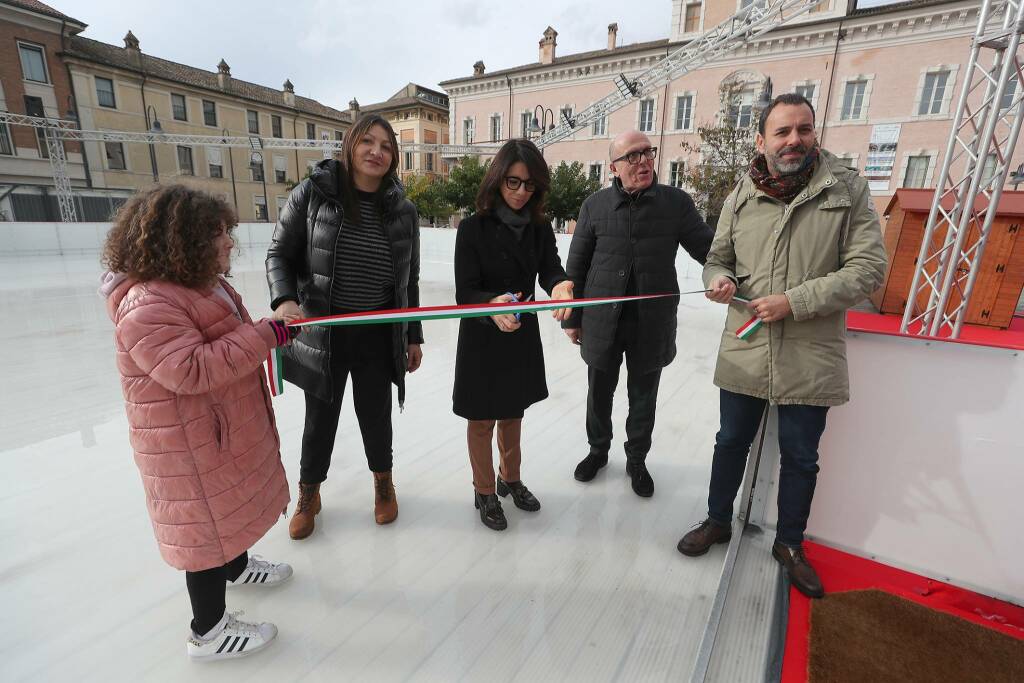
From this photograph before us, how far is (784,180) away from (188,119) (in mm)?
32916

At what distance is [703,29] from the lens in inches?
845

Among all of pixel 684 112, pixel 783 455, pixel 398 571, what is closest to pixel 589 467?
pixel 783 455

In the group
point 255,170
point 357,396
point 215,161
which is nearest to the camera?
point 357,396

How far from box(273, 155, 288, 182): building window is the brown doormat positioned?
33.7 metres

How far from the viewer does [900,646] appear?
5.35 ft

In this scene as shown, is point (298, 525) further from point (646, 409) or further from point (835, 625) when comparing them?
point (835, 625)

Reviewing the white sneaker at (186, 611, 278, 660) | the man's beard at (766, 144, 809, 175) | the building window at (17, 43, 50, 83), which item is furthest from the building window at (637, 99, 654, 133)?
the building window at (17, 43, 50, 83)

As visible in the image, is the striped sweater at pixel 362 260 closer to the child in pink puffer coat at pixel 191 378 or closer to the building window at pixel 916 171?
the child in pink puffer coat at pixel 191 378

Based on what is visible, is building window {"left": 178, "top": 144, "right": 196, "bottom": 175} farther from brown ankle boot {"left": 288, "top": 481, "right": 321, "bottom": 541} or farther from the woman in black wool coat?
the woman in black wool coat

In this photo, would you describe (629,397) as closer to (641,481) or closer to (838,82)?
(641,481)

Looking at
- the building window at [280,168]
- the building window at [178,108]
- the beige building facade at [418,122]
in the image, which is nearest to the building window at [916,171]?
the beige building facade at [418,122]

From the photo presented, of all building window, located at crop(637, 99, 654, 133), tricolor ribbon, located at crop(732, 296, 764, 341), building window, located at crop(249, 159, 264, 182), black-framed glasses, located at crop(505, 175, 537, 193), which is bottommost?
tricolor ribbon, located at crop(732, 296, 764, 341)

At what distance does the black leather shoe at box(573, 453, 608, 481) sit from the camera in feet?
8.80

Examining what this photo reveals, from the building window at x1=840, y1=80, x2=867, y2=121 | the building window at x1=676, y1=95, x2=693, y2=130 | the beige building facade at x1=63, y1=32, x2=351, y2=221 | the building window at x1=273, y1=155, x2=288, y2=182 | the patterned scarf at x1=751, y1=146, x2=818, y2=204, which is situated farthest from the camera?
the building window at x1=273, y1=155, x2=288, y2=182
